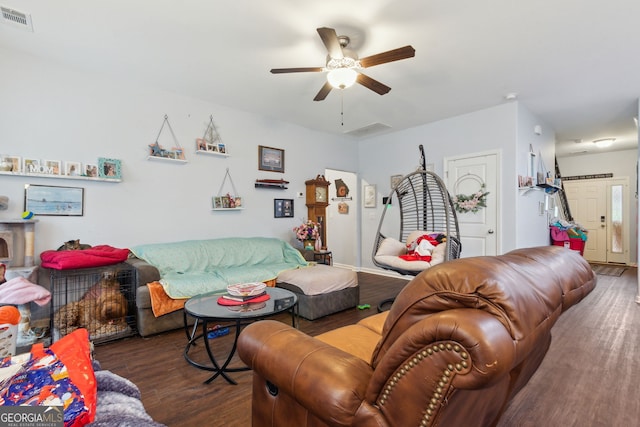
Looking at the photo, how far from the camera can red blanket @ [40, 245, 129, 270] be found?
104 inches

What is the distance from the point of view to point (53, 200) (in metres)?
3.10

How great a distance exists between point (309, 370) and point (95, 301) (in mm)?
2708

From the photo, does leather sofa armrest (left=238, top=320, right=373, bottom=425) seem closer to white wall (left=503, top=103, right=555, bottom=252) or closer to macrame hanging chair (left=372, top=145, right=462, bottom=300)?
macrame hanging chair (left=372, top=145, right=462, bottom=300)

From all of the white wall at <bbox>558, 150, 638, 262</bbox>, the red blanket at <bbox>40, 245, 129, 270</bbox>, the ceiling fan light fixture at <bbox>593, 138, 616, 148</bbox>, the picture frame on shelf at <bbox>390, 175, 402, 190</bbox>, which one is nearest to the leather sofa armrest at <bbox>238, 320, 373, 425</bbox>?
the red blanket at <bbox>40, 245, 129, 270</bbox>

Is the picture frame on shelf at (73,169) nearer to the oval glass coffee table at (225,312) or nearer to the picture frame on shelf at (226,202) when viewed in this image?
the picture frame on shelf at (226,202)

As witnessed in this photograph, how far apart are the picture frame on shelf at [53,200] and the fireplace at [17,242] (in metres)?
0.20

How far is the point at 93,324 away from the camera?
2.78 metres

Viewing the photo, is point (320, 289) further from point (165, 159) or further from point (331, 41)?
point (165, 159)

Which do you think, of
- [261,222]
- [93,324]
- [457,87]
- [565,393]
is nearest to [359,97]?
[457,87]

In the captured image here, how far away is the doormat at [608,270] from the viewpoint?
5997 millimetres

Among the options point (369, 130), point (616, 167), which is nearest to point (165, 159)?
point (369, 130)

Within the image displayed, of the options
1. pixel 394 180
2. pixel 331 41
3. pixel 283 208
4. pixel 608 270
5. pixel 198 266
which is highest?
pixel 331 41

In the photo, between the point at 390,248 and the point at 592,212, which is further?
the point at 592,212

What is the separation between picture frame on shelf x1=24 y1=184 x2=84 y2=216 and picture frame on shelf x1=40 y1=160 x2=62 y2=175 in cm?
15
